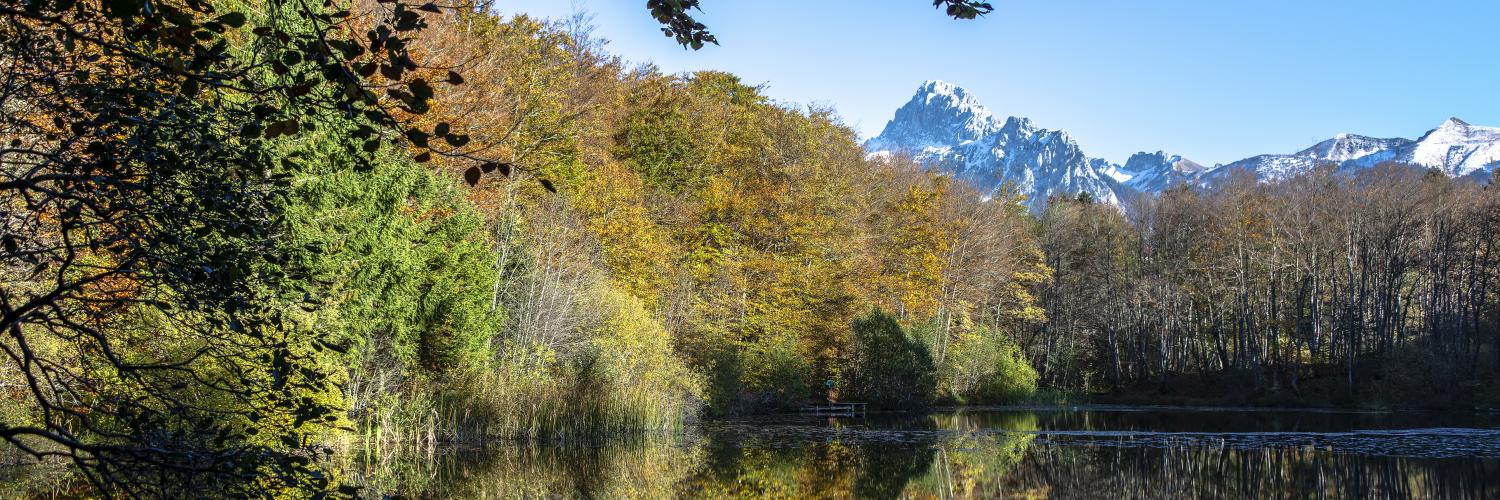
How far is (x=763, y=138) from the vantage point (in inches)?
1347

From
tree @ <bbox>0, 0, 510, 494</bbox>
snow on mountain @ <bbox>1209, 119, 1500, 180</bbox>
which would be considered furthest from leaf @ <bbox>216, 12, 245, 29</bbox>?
snow on mountain @ <bbox>1209, 119, 1500, 180</bbox>

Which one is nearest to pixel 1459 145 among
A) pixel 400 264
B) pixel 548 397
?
pixel 548 397

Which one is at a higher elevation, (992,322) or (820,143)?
(820,143)

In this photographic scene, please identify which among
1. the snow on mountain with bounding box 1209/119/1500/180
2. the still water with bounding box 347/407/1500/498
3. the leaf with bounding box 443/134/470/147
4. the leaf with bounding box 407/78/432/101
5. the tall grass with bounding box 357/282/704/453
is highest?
the snow on mountain with bounding box 1209/119/1500/180

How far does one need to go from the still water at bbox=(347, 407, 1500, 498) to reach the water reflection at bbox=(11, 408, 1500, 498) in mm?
33

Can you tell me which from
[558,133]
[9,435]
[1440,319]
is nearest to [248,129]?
[9,435]

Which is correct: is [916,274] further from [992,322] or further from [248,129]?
[248,129]

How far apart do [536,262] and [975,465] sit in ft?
32.9

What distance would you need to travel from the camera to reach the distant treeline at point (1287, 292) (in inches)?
1458

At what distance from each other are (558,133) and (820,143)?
13.7 m

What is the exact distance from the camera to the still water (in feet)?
41.4

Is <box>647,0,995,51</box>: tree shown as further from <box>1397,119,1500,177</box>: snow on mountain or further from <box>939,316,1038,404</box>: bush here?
<box>1397,119,1500,177</box>: snow on mountain

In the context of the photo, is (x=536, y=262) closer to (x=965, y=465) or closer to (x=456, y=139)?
(x=965, y=465)

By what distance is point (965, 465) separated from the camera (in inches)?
628
